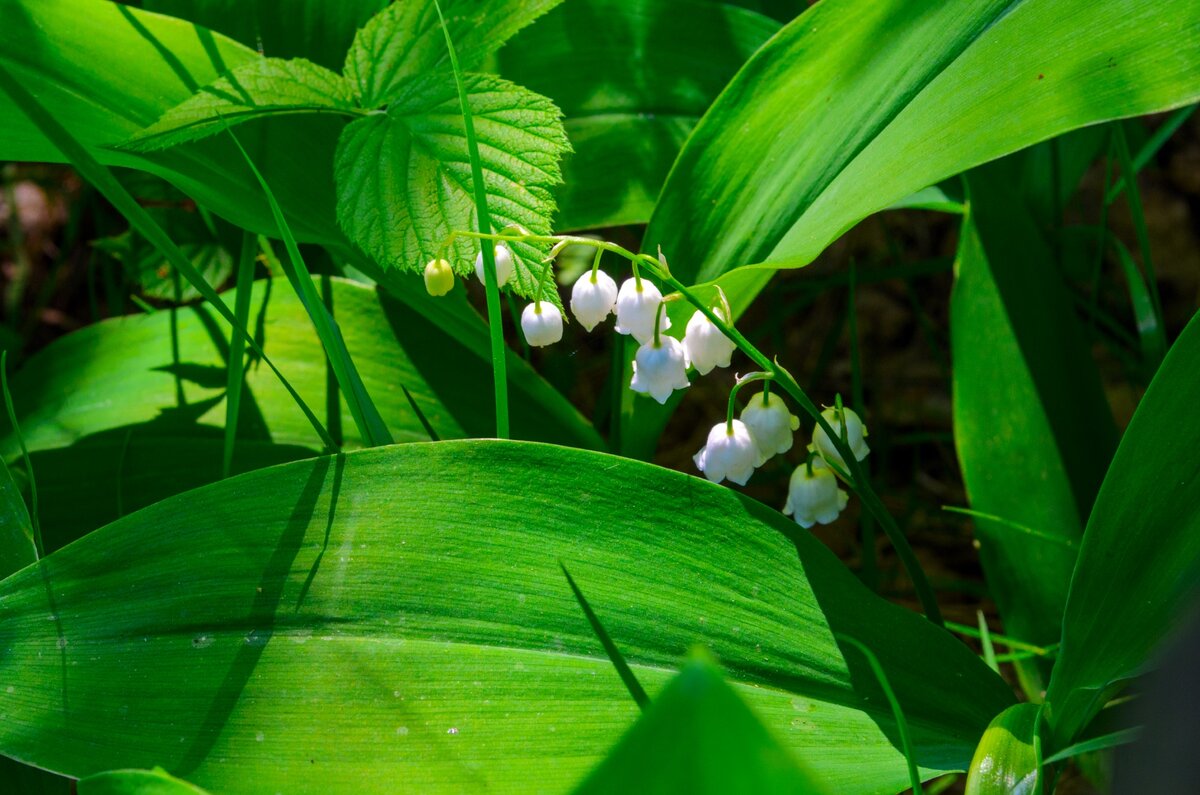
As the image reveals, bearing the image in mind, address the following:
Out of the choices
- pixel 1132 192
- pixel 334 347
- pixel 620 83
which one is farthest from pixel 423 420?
pixel 1132 192

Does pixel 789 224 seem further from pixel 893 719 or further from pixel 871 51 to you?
pixel 893 719

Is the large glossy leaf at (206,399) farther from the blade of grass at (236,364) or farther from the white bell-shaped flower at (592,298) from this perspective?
the white bell-shaped flower at (592,298)

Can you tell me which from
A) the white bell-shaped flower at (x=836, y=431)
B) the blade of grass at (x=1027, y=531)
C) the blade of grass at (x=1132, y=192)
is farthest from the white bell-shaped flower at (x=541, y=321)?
the blade of grass at (x=1132, y=192)

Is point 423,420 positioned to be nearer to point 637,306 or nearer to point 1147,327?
point 637,306

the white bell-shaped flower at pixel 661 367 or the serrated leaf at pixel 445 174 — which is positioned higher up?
the serrated leaf at pixel 445 174

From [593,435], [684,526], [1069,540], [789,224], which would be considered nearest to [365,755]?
[684,526]

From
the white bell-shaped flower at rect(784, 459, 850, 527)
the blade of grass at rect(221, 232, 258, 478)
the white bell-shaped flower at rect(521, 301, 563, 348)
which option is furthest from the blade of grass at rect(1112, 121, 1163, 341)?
the blade of grass at rect(221, 232, 258, 478)
